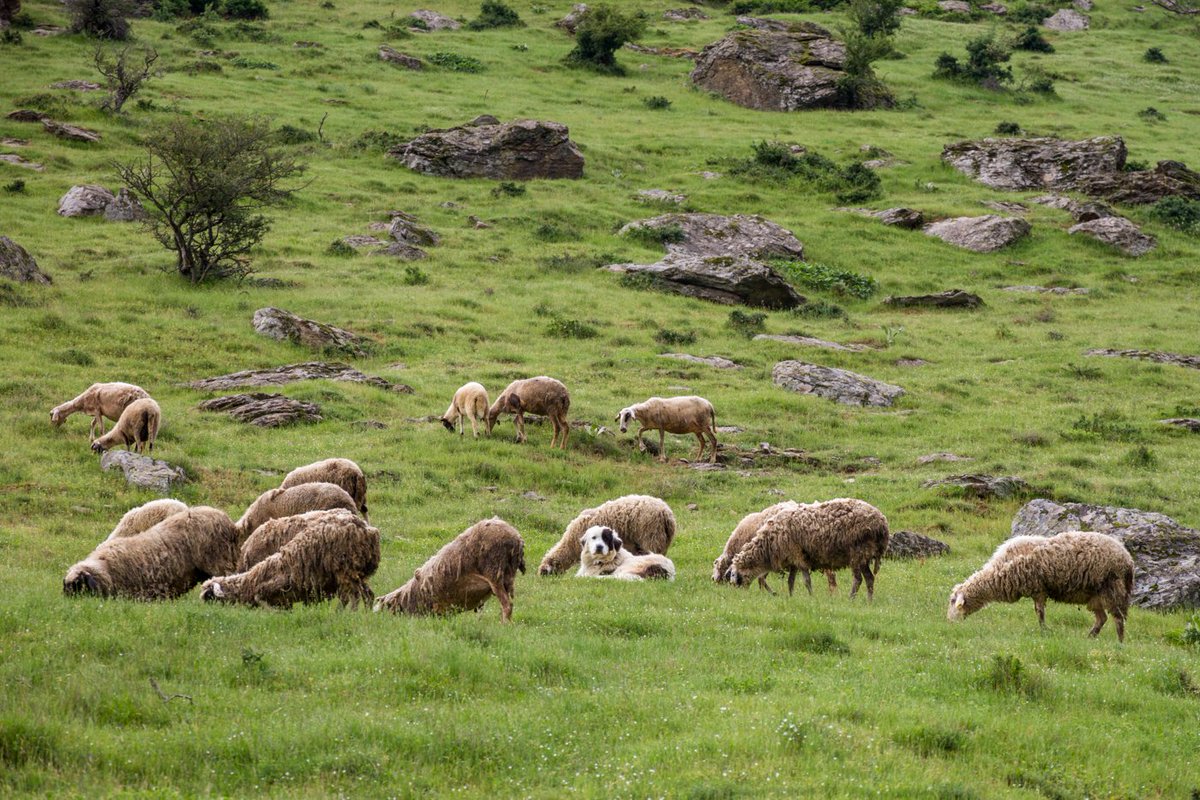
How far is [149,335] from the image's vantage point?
100 ft

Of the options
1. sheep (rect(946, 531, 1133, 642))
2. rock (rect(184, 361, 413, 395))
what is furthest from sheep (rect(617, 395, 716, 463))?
sheep (rect(946, 531, 1133, 642))

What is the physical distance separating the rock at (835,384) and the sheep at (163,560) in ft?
69.0

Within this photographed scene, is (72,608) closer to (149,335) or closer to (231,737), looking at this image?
(231,737)

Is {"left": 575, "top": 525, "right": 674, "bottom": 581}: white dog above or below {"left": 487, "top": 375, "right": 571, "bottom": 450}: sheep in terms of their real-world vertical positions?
above

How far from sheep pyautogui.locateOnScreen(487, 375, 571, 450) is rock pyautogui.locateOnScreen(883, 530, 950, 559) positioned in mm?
9011

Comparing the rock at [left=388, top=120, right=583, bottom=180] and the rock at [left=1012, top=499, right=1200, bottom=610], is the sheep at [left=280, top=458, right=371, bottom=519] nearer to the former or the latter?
the rock at [left=1012, top=499, right=1200, bottom=610]

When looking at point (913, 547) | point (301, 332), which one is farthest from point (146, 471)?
point (913, 547)

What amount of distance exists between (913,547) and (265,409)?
15133 mm

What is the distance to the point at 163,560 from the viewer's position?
1316 cm

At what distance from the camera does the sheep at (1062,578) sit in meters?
14.2

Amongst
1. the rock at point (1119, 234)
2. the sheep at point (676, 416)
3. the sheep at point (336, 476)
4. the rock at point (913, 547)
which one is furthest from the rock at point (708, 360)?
the rock at point (1119, 234)

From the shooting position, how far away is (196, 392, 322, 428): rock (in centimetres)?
2527

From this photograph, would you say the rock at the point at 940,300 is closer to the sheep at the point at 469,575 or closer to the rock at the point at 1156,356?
the rock at the point at 1156,356

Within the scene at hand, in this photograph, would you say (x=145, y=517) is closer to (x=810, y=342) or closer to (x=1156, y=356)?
(x=810, y=342)
